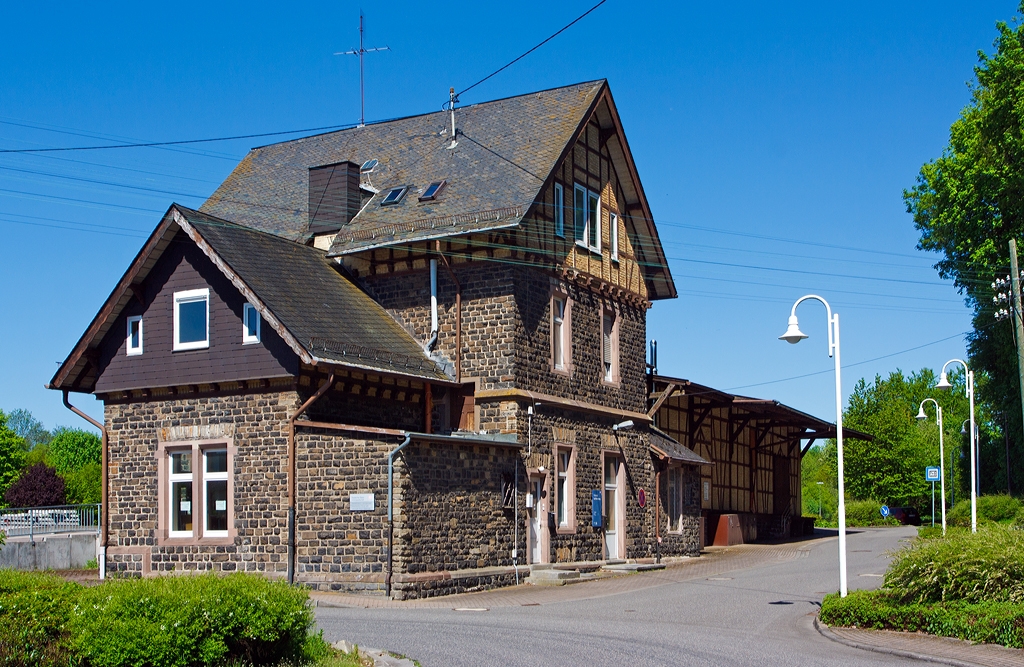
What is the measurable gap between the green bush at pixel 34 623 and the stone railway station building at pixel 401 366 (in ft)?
34.0

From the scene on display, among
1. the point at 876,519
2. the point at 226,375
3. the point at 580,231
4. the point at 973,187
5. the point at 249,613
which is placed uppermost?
the point at 973,187

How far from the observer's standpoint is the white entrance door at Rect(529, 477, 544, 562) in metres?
25.3

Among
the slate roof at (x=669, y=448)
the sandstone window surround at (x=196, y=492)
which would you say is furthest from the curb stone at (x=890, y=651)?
the slate roof at (x=669, y=448)

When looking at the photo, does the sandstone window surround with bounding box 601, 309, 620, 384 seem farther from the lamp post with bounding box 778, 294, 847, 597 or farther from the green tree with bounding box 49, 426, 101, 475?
the green tree with bounding box 49, 426, 101, 475

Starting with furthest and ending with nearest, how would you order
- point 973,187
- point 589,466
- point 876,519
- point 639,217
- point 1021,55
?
point 876,519
point 973,187
point 1021,55
point 639,217
point 589,466

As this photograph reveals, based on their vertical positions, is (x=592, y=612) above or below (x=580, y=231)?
below

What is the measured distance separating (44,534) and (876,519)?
4283cm

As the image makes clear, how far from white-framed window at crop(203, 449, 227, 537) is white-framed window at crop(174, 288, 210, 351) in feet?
7.40

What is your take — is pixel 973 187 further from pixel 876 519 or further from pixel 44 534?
pixel 44 534

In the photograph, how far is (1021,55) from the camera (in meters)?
38.2

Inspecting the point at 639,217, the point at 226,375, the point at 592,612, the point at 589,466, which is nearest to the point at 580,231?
the point at 639,217

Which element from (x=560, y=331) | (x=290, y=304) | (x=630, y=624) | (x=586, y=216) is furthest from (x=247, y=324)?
(x=630, y=624)

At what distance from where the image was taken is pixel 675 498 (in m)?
32.5

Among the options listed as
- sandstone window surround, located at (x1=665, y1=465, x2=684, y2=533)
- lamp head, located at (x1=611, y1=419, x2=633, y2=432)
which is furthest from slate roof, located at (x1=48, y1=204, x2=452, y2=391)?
sandstone window surround, located at (x1=665, y1=465, x2=684, y2=533)
